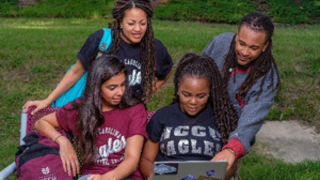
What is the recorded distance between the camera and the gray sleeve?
2723mm

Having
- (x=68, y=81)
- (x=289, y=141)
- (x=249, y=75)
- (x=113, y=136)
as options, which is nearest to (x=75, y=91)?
(x=68, y=81)

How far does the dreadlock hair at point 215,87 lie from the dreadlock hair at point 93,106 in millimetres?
409

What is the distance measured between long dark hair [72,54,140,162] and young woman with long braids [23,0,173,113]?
0.33 m

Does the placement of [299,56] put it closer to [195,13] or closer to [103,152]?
[103,152]

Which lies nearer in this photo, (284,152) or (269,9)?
(284,152)

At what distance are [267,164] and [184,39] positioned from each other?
325 centimetres

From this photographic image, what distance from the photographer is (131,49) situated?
3.31 m

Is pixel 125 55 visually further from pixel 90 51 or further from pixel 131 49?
pixel 90 51

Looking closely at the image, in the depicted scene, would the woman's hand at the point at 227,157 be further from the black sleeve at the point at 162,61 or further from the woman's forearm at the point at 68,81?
the woman's forearm at the point at 68,81

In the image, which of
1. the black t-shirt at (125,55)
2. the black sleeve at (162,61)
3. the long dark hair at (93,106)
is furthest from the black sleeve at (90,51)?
the black sleeve at (162,61)

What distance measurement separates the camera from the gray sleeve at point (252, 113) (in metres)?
2.72

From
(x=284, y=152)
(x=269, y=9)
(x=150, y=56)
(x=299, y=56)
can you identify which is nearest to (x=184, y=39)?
(x=299, y=56)

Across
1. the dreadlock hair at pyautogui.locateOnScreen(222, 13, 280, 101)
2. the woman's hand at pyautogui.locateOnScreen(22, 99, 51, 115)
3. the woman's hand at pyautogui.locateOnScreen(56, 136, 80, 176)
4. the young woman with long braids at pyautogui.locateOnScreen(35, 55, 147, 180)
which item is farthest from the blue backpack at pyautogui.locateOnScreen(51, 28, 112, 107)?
the dreadlock hair at pyautogui.locateOnScreen(222, 13, 280, 101)

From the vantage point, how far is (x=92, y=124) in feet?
9.27
